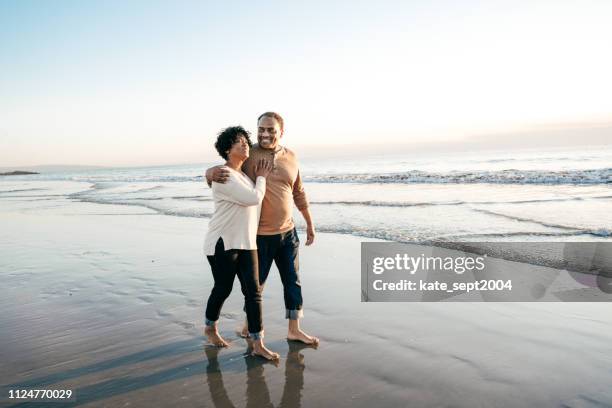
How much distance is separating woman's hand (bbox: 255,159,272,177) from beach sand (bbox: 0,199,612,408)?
150 cm

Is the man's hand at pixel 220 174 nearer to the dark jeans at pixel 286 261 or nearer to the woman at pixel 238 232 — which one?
the woman at pixel 238 232

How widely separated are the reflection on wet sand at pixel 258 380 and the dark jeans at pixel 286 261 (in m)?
0.35

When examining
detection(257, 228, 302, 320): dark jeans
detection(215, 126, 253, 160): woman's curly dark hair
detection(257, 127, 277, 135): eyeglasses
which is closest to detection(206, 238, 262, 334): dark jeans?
detection(257, 228, 302, 320): dark jeans

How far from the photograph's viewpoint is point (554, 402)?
2818mm

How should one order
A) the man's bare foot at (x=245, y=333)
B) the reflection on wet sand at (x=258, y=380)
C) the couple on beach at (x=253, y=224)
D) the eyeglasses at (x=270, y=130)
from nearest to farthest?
1. the reflection on wet sand at (x=258, y=380)
2. the couple on beach at (x=253, y=224)
3. the eyeglasses at (x=270, y=130)
4. the man's bare foot at (x=245, y=333)

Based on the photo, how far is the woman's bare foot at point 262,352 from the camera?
3549 millimetres

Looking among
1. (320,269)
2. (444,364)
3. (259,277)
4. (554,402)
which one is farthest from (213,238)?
(320,269)

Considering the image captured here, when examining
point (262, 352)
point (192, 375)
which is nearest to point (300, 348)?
point (262, 352)

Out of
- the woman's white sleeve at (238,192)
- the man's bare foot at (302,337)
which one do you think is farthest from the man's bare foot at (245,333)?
the woman's white sleeve at (238,192)

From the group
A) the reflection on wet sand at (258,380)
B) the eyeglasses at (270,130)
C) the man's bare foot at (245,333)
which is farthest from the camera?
the man's bare foot at (245,333)

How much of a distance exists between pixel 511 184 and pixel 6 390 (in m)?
22.7

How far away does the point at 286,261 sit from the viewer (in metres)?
3.98

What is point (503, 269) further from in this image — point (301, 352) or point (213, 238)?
point (213, 238)

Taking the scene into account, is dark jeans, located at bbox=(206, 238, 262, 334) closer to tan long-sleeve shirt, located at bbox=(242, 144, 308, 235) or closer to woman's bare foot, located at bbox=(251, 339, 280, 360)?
woman's bare foot, located at bbox=(251, 339, 280, 360)
